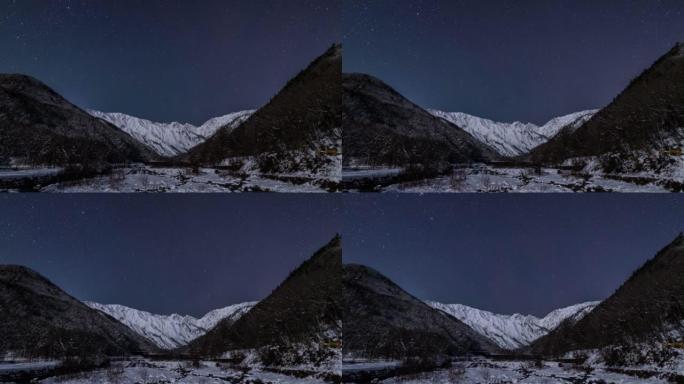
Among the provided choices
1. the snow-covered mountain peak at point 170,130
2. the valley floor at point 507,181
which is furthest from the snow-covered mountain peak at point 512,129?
the snow-covered mountain peak at point 170,130

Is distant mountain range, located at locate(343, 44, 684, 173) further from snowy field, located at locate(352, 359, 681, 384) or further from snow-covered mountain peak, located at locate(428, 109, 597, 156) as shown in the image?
snowy field, located at locate(352, 359, 681, 384)

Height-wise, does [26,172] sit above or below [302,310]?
above

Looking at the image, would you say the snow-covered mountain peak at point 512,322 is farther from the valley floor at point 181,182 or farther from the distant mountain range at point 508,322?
the valley floor at point 181,182

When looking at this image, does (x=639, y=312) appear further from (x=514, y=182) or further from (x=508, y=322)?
(x=514, y=182)

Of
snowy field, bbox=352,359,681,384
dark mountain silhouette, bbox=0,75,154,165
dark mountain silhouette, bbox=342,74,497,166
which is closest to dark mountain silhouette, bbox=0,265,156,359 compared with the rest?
dark mountain silhouette, bbox=0,75,154,165

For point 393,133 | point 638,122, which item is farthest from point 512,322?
point 638,122

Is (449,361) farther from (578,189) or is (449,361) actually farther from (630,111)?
(630,111)
